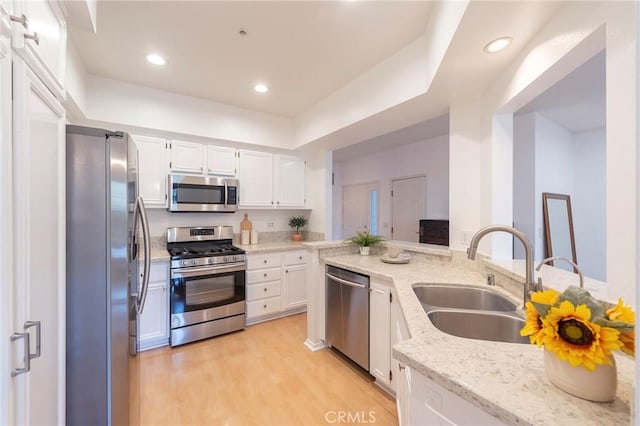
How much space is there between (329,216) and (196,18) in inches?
103

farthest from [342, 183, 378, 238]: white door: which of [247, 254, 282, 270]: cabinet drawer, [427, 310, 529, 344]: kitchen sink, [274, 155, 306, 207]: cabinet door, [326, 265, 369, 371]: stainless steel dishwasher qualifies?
[427, 310, 529, 344]: kitchen sink

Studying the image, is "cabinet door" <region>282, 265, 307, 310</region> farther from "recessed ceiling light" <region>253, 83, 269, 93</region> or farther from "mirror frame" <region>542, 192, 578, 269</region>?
"mirror frame" <region>542, 192, 578, 269</region>

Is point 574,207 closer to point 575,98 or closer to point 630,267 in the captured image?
point 575,98

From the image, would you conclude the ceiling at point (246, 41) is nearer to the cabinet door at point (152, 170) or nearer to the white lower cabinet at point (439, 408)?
the cabinet door at point (152, 170)

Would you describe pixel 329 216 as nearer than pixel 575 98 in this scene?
No

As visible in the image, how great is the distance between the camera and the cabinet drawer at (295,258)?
334 centimetres

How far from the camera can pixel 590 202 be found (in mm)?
3518

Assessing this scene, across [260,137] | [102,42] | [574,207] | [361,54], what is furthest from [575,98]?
[102,42]

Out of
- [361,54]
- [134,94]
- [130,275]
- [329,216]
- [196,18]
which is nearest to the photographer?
[130,275]

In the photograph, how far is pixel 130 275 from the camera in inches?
53.9

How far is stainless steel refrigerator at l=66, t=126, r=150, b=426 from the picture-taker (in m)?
1.21

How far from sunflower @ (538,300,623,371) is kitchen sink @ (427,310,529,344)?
69cm

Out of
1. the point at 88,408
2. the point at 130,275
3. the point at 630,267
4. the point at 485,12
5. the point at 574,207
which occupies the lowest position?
the point at 88,408

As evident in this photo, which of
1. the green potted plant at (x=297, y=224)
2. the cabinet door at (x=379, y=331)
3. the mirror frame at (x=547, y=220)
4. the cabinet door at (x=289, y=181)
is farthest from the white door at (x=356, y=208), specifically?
the cabinet door at (x=379, y=331)
